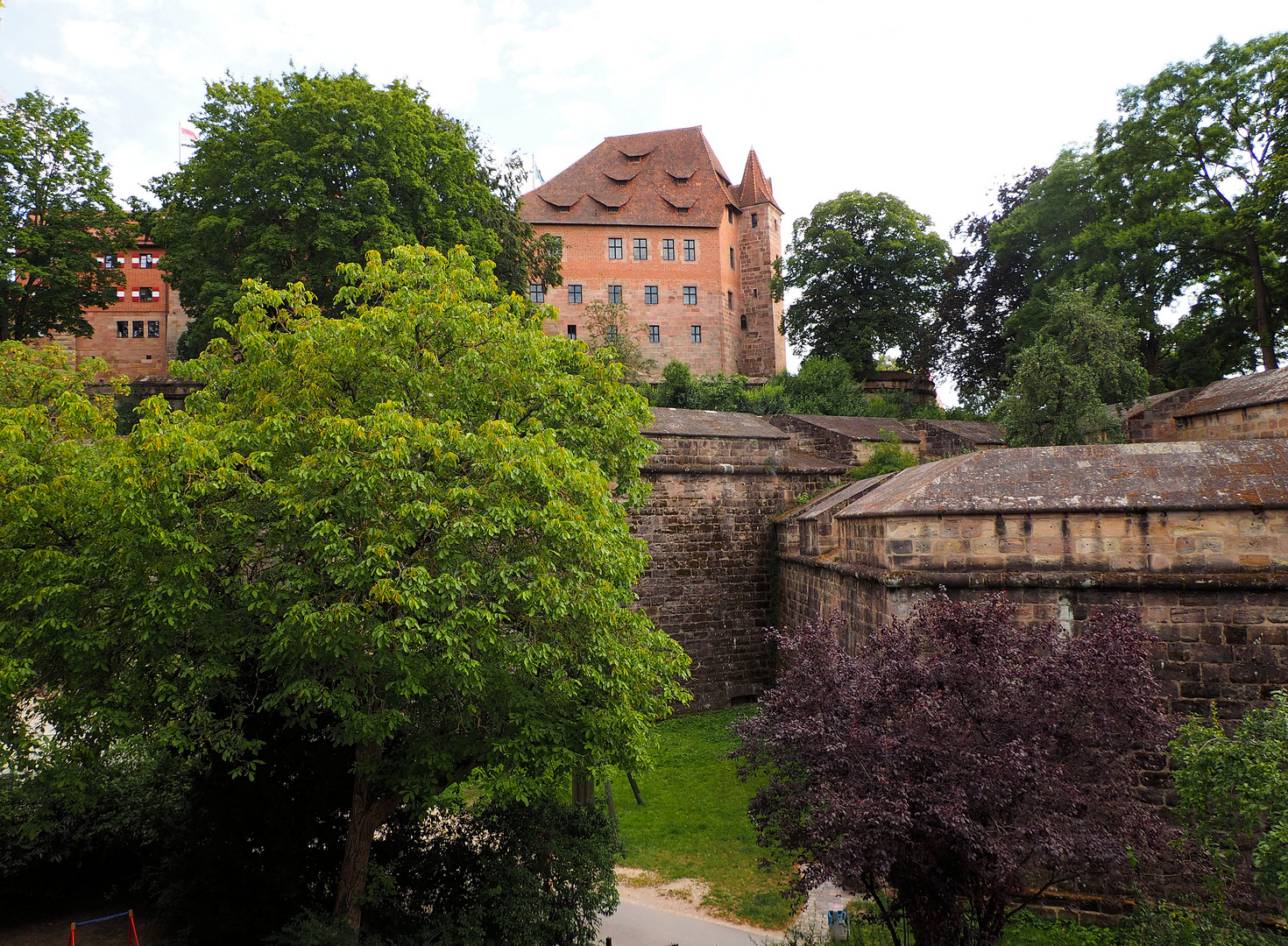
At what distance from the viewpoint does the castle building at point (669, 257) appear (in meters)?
40.7

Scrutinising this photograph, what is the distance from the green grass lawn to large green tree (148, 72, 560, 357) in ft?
49.7

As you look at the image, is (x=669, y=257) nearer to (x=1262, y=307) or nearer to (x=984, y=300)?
(x=984, y=300)

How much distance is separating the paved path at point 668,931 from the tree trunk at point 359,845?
2.77m

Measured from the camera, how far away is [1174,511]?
8.89 metres

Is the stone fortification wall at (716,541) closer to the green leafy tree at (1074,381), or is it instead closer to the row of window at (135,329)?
the green leafy tree at (1074,381)

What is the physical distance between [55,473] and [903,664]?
27.4 ft

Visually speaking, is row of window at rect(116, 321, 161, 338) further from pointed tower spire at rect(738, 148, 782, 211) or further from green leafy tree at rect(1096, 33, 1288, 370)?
green leafy tree at rect(1096, 33, 1288, 370)

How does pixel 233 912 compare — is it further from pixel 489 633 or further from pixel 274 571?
pixel 489 633

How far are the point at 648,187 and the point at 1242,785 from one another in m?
40.7

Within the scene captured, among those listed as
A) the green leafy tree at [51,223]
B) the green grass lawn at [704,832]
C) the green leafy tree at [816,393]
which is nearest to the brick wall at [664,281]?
the green leafy tree at [816,393]

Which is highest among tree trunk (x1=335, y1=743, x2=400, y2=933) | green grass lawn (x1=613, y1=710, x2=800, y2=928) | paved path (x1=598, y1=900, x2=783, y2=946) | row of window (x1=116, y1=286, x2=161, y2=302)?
row of window (x1=116, y1=286, x2=161, y2=302)

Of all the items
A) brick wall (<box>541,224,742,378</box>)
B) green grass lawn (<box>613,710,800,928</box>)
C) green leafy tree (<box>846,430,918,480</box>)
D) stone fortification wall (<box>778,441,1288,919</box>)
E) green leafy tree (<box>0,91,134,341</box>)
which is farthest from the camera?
brick wall (<box>541,224,742,378</box>)

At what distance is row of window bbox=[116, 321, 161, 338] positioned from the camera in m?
40.4

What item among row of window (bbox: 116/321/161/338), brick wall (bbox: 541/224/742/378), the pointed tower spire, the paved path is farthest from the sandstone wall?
row of window (bbox: 116/321/161/338)
